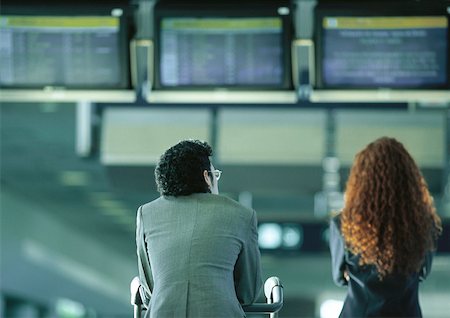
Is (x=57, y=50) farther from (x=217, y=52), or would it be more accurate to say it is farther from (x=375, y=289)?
(x=375, y=289)

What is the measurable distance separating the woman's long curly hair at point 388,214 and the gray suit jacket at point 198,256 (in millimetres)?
394

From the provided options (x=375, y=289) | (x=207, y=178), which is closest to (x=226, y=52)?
(x=207, y=178)

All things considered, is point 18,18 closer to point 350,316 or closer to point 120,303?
point 350,316

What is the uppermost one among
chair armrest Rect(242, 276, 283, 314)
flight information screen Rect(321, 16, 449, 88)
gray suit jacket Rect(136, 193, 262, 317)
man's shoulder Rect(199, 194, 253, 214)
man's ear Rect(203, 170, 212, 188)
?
flight information screen Rect(321, 16, 449, 88)

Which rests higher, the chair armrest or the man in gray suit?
the man in gray suit

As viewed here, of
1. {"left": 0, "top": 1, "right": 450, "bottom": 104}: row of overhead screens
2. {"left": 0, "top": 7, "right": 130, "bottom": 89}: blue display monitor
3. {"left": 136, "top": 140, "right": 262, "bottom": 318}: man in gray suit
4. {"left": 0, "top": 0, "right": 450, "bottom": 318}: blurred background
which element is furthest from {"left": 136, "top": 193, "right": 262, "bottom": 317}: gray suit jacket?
{"left": 0, "top": 7, "right": 130, "bottom": 89}: blue display monitor

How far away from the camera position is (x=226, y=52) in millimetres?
6309

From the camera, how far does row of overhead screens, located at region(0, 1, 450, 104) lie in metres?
6.22

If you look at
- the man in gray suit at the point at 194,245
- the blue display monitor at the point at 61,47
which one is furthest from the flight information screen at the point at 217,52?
the man in gray suit at the point at 194,245

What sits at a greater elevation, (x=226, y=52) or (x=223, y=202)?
(x=226, y=52)

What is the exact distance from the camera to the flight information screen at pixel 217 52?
20.6 ft

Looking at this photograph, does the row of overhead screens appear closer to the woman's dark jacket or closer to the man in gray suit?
the man in gray suit

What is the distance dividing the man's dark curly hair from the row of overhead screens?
192cm

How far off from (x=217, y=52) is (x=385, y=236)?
93.2 inches
